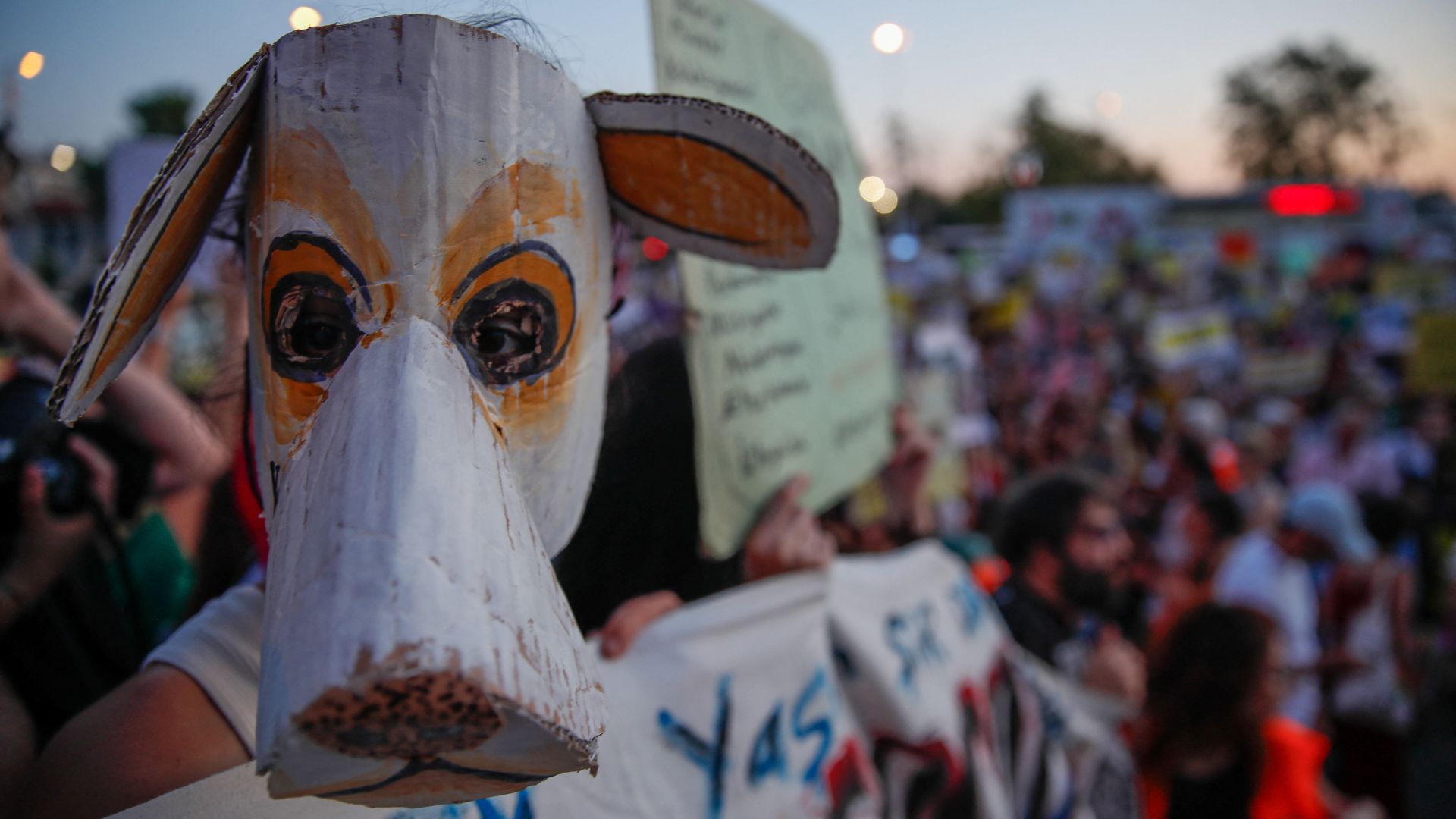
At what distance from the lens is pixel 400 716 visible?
2.21 feet

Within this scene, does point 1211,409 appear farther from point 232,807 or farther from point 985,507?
point 232,807

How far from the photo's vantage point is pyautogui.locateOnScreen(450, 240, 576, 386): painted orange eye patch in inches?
37.9

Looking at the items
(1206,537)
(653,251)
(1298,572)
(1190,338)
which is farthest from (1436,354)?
(653,251)

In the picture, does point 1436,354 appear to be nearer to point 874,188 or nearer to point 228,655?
point 874,188

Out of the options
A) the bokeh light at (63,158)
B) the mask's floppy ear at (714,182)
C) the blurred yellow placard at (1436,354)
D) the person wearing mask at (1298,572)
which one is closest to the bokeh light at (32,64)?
the bokeh light at (63,158)

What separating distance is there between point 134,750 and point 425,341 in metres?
0.54

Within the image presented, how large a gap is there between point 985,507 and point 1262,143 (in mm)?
43105

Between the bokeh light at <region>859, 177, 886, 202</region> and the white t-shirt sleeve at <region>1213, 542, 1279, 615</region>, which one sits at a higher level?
the bokeh light at <region>859, 177, 886, 202</region>

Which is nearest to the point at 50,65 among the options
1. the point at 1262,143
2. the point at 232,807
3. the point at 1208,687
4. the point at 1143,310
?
the point at 232,807

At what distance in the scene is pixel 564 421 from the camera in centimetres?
107

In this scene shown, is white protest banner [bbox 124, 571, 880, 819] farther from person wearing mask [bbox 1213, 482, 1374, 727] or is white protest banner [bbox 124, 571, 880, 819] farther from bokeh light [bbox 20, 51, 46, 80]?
person wearing mask [bbox 1213, 482, 1374, 727]

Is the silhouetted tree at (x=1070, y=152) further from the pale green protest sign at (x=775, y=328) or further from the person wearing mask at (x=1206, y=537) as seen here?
the pale green protest sign at (x=775, y=328)

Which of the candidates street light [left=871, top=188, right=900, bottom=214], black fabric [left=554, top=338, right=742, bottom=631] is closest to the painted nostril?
black fabric [left=554, top=338, right=742, bottom=631]

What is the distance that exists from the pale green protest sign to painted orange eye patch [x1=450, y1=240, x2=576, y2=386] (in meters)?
0.54
